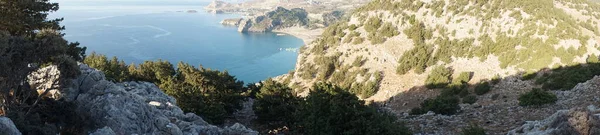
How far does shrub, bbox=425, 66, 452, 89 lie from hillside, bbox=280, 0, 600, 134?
0.13 metres

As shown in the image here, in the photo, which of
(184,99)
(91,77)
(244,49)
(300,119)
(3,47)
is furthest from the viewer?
(244,49)

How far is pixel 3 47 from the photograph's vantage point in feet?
57.7

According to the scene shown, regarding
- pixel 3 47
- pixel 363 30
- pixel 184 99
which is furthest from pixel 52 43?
pixel 363 30

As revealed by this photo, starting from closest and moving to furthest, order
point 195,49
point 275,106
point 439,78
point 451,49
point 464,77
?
point 275,106
point 464,77
point 439,78
point 451,49
point 195,49

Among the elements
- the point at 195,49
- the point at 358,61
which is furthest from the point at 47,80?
the point at 195,49

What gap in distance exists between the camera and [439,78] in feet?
164

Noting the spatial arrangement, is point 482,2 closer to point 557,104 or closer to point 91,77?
point 557,104

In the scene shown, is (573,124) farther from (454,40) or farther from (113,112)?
(454,40)

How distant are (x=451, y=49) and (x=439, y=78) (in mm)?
9279

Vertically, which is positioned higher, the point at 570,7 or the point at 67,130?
the point at 570,7

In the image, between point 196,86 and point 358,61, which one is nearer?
point 196,86

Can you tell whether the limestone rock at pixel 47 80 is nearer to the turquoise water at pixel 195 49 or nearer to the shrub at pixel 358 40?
the shrub at pixel 358 40

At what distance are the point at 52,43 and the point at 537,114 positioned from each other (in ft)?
101

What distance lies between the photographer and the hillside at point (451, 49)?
41562 millimetres
